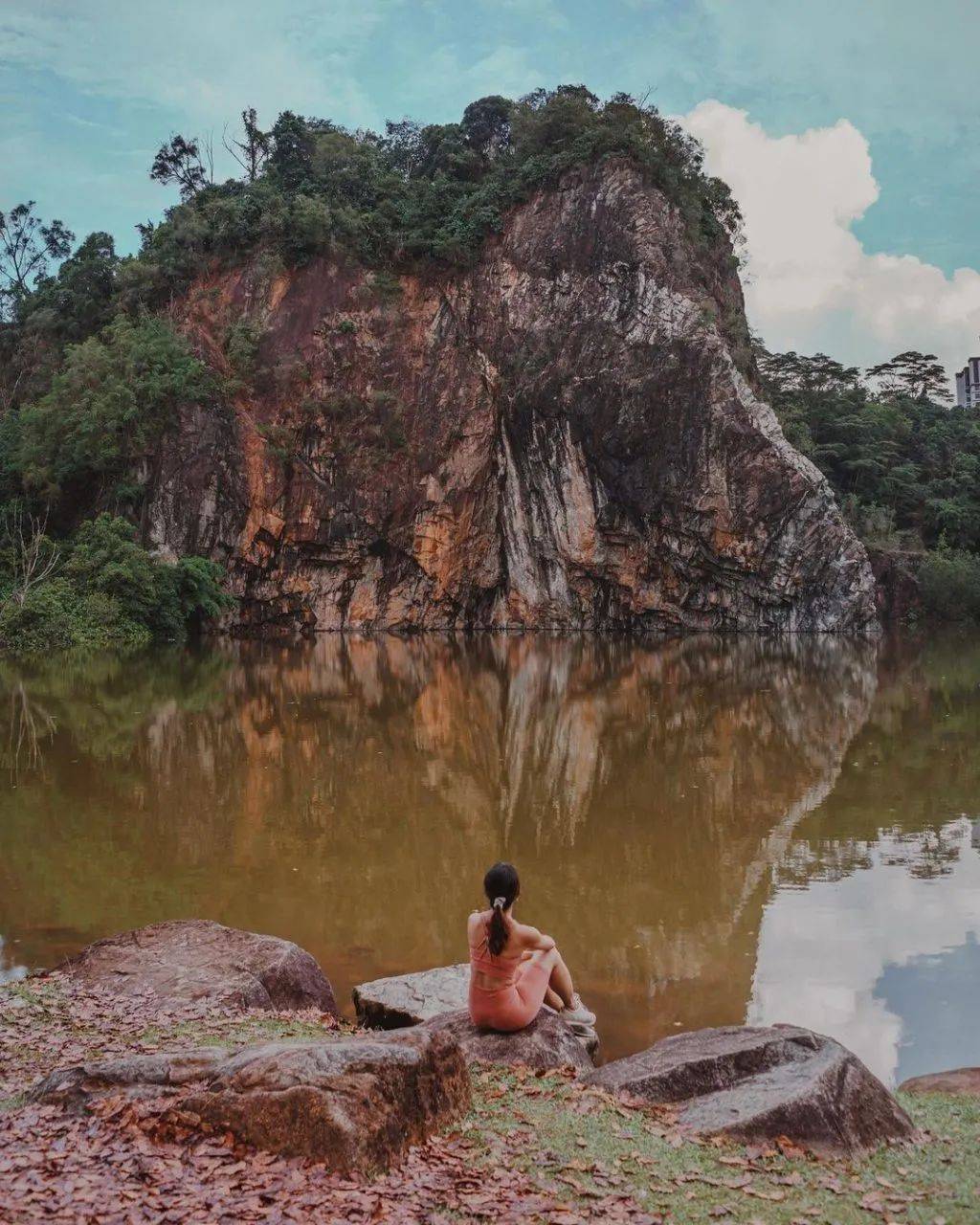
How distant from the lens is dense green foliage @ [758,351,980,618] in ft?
138

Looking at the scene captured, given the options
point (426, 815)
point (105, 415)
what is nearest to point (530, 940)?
point (426, 815)

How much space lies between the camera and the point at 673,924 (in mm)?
6965

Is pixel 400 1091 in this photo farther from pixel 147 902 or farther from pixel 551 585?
pixel 551 585

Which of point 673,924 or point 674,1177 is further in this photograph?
point 673,924

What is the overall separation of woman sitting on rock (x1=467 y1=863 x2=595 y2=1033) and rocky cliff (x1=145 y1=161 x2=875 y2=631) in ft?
108

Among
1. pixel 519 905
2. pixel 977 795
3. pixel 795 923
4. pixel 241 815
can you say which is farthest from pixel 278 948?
pixel 977 795

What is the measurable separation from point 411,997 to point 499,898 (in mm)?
1327

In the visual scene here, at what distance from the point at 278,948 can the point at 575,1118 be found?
247 centimetres

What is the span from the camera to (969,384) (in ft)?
219

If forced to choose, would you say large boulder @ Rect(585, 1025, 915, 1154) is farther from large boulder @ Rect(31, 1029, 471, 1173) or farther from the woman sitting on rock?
large boulder @ Rect(31, 1029, 471, 1173)

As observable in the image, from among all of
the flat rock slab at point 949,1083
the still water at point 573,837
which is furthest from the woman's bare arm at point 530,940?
the flat rock slab at point 949,1083

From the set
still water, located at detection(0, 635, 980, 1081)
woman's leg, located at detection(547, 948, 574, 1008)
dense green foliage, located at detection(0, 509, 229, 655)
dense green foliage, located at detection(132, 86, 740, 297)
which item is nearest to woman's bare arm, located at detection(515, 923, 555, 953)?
woman's leg, located at detection(547, 948, 574, 1008)

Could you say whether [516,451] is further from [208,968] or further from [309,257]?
[208,968]

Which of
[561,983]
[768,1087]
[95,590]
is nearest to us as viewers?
[768,1087]
